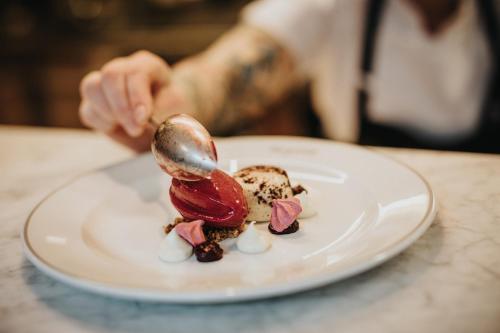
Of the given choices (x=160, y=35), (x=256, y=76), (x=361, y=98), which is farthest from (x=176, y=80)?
(x=160, y=35)

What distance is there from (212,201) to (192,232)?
0.22ft

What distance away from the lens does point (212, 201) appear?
68 centimetres

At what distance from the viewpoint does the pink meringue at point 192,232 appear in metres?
0.61

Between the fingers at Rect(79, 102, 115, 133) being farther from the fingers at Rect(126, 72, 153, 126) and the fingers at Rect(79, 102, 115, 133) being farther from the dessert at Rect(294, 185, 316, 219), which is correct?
the dessert at Rect(294, 185, 316, 219)

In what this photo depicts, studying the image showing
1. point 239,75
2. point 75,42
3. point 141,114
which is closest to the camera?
point 141,114

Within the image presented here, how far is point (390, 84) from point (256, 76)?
43 cm

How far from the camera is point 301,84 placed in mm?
2139

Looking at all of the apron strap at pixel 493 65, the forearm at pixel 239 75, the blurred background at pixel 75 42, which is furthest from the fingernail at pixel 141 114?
the blurred background at pixel 75 42

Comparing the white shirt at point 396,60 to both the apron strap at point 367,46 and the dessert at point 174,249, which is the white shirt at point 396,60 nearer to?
the apron strap at point 367,46

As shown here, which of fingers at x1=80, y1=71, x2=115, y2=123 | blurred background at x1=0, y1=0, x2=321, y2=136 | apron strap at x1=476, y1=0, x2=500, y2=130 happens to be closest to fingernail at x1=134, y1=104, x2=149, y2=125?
fingers at x1=80, y1=71, x2=115, y2=123

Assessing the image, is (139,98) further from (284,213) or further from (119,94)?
(284,213)

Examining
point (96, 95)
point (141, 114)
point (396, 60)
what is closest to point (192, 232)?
point (141, 114)

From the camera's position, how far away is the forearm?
58.9 inches

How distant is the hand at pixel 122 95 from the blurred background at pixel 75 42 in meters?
2.05
